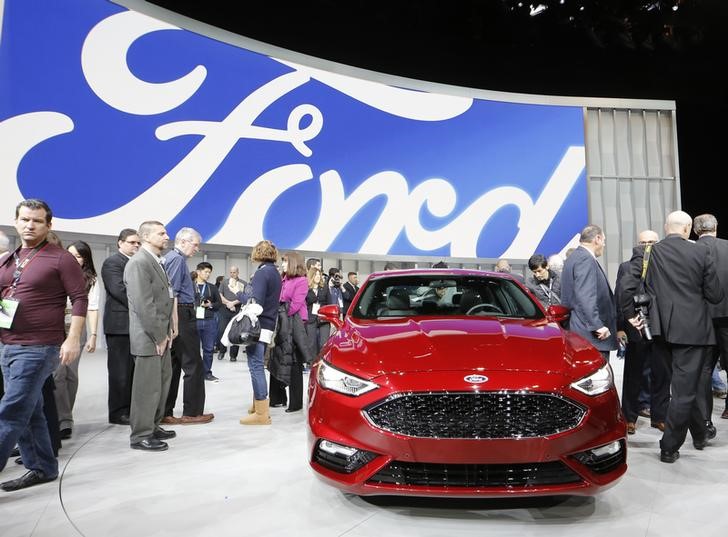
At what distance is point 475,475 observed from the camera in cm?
244

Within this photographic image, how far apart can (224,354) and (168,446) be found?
6.72 metres

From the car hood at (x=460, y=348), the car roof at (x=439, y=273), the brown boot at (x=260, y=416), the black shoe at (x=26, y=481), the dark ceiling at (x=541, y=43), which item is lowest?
the brown boot at (x=260, y=416)

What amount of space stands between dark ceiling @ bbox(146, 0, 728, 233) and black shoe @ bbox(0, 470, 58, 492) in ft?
32.0

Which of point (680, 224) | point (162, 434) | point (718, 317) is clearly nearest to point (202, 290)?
point (162, 434)

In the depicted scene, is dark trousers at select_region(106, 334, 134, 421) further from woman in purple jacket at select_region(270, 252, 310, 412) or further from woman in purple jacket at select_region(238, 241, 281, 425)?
woman in purple jacket at select_region(270, 252, 310, 412)

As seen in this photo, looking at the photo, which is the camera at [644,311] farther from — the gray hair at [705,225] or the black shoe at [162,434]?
the black shoe at [162,434]

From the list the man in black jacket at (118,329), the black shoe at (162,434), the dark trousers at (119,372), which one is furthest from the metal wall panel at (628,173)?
the black shoe at (162,434)

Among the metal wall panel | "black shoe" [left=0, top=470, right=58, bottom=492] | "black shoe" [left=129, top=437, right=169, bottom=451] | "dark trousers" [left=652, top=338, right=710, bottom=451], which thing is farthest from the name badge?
the metal wall panel

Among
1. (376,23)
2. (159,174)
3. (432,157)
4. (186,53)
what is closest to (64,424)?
(159,174)

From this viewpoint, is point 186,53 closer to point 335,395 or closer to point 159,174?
point 159,174

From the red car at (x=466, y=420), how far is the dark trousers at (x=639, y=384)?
80.8 inches

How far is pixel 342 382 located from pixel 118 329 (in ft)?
10.1

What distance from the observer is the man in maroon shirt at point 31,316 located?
3.03m

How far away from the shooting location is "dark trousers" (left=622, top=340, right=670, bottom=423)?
14.9 feet
